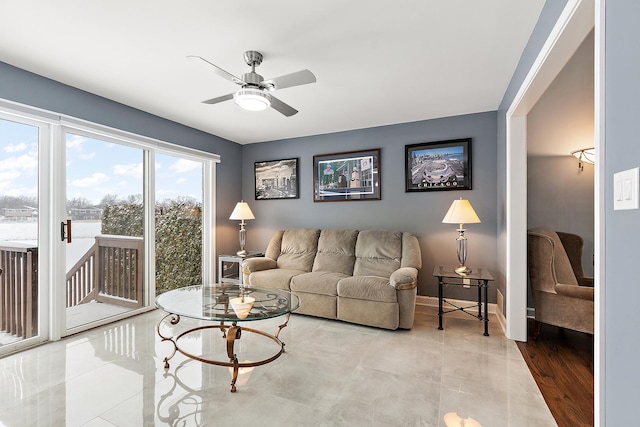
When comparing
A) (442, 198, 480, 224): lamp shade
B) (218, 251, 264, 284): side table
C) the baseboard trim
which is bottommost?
the baseboard trim

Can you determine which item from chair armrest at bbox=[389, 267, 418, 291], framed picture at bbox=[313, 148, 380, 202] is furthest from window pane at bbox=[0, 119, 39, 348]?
chair armrest at bbox=[389, 267, 418, 291]

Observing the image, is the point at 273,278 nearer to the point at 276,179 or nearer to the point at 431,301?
the point at 276,179

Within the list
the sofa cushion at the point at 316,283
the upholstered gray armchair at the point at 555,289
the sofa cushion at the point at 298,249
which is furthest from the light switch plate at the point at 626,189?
the sofa cushion at the point at 298,249

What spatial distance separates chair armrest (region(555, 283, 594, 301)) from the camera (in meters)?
2.52

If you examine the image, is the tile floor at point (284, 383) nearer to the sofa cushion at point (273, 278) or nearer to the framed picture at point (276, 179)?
the sofa cushion at point (273, 278)

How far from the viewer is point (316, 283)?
3.51m

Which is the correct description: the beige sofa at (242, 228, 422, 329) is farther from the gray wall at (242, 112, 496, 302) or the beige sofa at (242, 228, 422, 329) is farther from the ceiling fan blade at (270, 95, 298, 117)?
the ceiling fan blade at (270, 95, 298, 117)

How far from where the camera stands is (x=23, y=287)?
8.97 ft

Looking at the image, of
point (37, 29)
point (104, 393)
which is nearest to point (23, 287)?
point (104, 393)

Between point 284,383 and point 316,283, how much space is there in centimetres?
143

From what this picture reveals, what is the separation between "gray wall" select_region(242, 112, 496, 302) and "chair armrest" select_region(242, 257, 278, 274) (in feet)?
2.83

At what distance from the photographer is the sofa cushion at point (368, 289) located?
10.3ft

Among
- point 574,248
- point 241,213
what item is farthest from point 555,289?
point 241,213

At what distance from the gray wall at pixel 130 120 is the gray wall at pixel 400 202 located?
349mm
